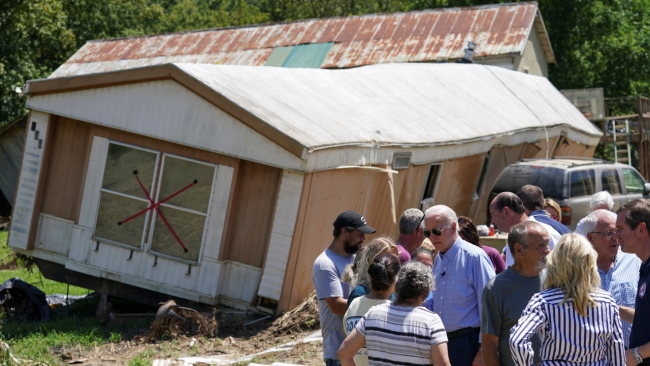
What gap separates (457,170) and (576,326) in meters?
10.5

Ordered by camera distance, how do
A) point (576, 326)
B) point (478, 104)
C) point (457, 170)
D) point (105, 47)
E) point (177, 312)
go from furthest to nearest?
1. point (105, 47)
2. point (478, 104)
3. point (457, 170)
4. point (177, 312)
5. point (576, 326)

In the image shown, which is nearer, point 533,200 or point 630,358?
point 630,358

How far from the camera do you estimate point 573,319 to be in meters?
4.12

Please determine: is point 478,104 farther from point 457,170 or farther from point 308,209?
point 308,209

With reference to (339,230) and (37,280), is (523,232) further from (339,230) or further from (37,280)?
(37,280)

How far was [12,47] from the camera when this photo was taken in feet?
79.7

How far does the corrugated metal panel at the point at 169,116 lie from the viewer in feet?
33.0

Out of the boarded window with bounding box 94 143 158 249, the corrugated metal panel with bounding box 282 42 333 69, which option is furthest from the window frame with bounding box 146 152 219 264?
the corrugated metal panel with bounding box 282 42 333 69

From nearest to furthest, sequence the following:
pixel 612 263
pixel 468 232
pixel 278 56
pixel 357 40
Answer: pixel 612 263
pixel 468 232
pixel 357 40
pixel 278 56

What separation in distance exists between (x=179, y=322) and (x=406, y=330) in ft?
18.8

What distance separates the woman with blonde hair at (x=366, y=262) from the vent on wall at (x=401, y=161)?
6543 millimetres

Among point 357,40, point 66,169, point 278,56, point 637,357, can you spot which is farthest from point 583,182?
point 278,56

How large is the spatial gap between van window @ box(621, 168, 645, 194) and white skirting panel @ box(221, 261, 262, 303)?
26.9ft

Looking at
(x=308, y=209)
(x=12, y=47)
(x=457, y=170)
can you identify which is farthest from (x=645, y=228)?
(x=12, y=47)
